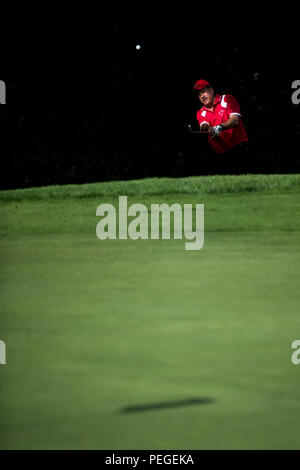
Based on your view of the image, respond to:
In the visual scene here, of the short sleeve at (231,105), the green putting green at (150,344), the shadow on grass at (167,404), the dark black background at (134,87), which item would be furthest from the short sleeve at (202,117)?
the shadow on grass at (167,404)

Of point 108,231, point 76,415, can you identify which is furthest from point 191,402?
point 108,231

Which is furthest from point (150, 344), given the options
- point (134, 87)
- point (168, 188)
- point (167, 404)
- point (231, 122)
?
point (134, 87)

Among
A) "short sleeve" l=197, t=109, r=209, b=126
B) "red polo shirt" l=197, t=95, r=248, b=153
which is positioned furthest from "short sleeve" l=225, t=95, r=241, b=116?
"short sleeve" l=197, t=109, r=209, b=126

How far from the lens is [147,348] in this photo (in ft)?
15.9

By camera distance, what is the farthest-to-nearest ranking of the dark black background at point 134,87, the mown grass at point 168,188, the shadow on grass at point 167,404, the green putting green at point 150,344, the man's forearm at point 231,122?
the dark black background at point 134,87 < the mown grass at point 168,188 < the man's forearm at point 231,122 < the shadow on grass at point 167,404 < the green putting green at point 150,344

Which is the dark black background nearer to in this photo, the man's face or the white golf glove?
the man's face

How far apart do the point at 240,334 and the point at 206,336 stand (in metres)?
0.19

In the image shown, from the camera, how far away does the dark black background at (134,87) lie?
19.7 m

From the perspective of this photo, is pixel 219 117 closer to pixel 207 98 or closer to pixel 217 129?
pixel 207 98

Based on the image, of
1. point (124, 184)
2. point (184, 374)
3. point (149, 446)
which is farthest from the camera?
point (124, 184)

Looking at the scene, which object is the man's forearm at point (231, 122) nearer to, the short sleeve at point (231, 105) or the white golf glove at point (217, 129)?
the white golf glove at point (217, 129)

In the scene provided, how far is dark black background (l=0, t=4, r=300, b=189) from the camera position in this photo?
19672 mm

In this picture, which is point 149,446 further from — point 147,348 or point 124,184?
point 124,184

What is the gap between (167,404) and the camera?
3846mm
